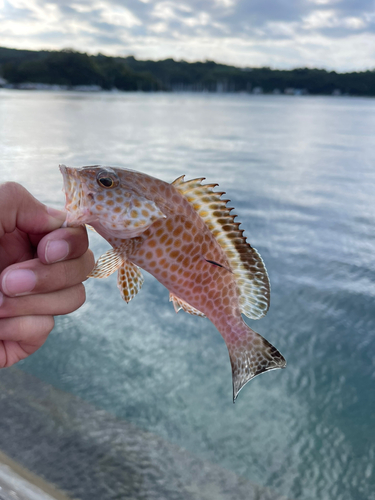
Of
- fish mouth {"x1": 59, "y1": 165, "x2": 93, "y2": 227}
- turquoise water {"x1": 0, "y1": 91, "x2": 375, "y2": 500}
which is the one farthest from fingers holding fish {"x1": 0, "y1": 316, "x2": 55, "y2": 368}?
turquoise water {"x1": 0, "y1": 91, "x2": 375, "y2": 500}

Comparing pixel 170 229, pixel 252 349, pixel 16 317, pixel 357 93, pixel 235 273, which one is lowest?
pixel 16 317

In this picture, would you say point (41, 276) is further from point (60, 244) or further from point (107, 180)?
point (107, 180)

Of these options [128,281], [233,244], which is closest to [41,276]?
[128,281]

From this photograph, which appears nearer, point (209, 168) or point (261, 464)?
point (261, 464)

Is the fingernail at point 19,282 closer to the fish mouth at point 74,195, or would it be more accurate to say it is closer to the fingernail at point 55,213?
the fingernail at point 55,213

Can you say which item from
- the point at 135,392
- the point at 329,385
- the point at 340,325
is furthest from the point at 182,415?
the point at 340,325

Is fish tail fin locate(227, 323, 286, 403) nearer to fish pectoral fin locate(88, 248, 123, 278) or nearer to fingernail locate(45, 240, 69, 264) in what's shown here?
fish pectoral fin locate(88, 248, 123, 278)

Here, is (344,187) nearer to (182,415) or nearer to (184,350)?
(184,350)

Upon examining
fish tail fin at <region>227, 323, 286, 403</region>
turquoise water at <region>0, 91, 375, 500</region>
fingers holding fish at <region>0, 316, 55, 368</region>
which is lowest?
turquoise water at <region>0, 91, 375, 500</region>
